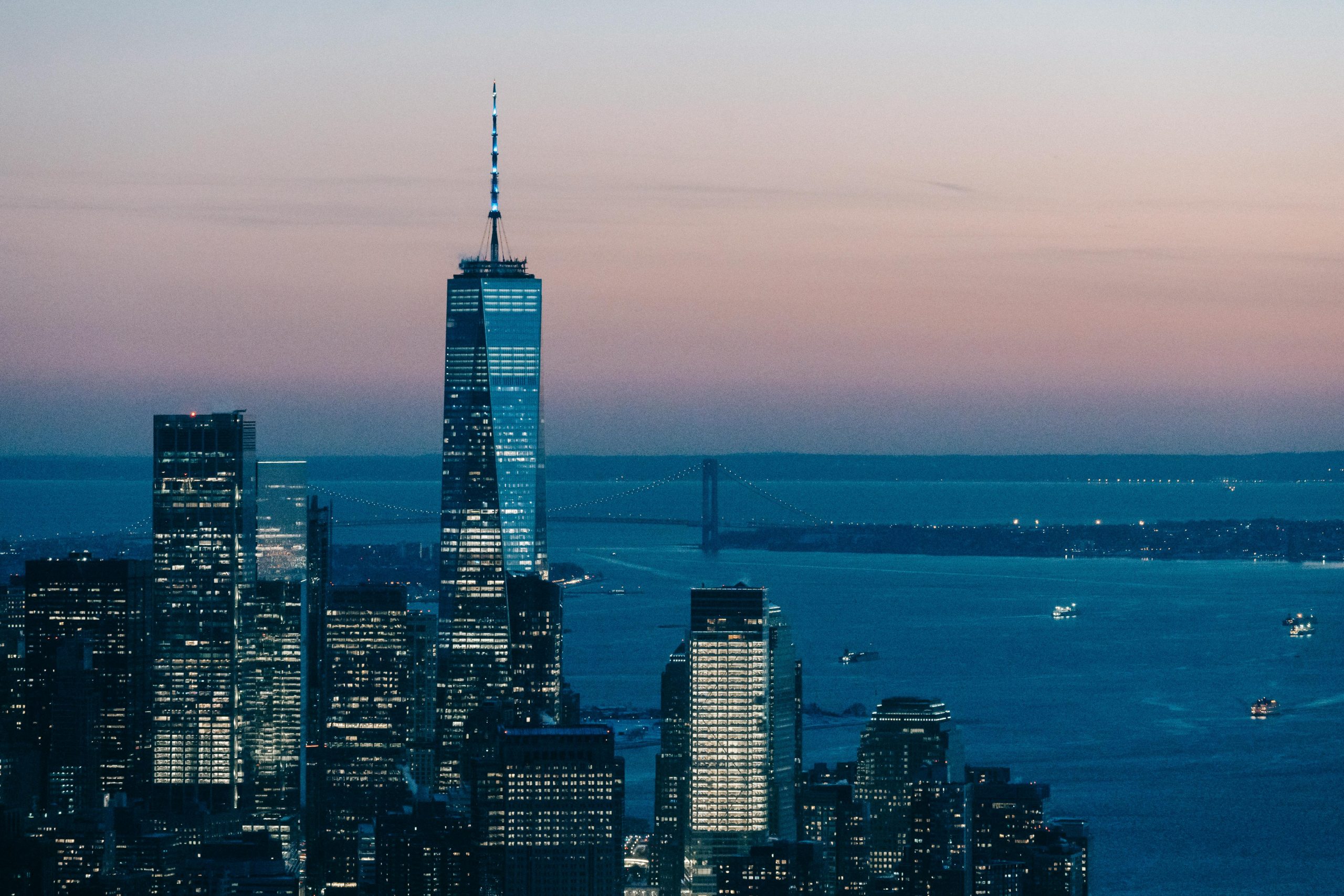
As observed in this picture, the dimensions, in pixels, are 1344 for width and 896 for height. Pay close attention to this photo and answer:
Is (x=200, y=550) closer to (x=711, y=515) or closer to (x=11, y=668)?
(x=11, y=668)

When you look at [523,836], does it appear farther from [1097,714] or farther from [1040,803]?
[1097,714]

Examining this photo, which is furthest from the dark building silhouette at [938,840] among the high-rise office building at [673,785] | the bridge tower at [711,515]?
the bridge tower at [711,515]

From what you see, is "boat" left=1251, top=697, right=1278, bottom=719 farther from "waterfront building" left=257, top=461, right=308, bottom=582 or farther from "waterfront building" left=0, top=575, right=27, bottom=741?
"waterfront building" left=0, top=575, right=27, bottom=741

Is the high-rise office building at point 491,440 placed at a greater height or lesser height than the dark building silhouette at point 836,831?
greater

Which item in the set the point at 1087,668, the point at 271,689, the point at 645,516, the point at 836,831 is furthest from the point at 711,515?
the point at 836,831

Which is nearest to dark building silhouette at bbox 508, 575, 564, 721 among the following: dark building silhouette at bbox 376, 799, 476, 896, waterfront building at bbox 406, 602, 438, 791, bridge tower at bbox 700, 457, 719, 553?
waterfront building at bbox 406, 602, 438, 791

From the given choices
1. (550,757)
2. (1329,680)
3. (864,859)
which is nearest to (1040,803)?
(864,859)

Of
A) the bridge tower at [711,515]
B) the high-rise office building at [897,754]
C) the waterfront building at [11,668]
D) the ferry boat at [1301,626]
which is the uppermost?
the bridge tower at [711,515]

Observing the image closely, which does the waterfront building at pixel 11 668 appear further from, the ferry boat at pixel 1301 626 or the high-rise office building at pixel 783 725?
the ferry boat at pixel 1301 626
